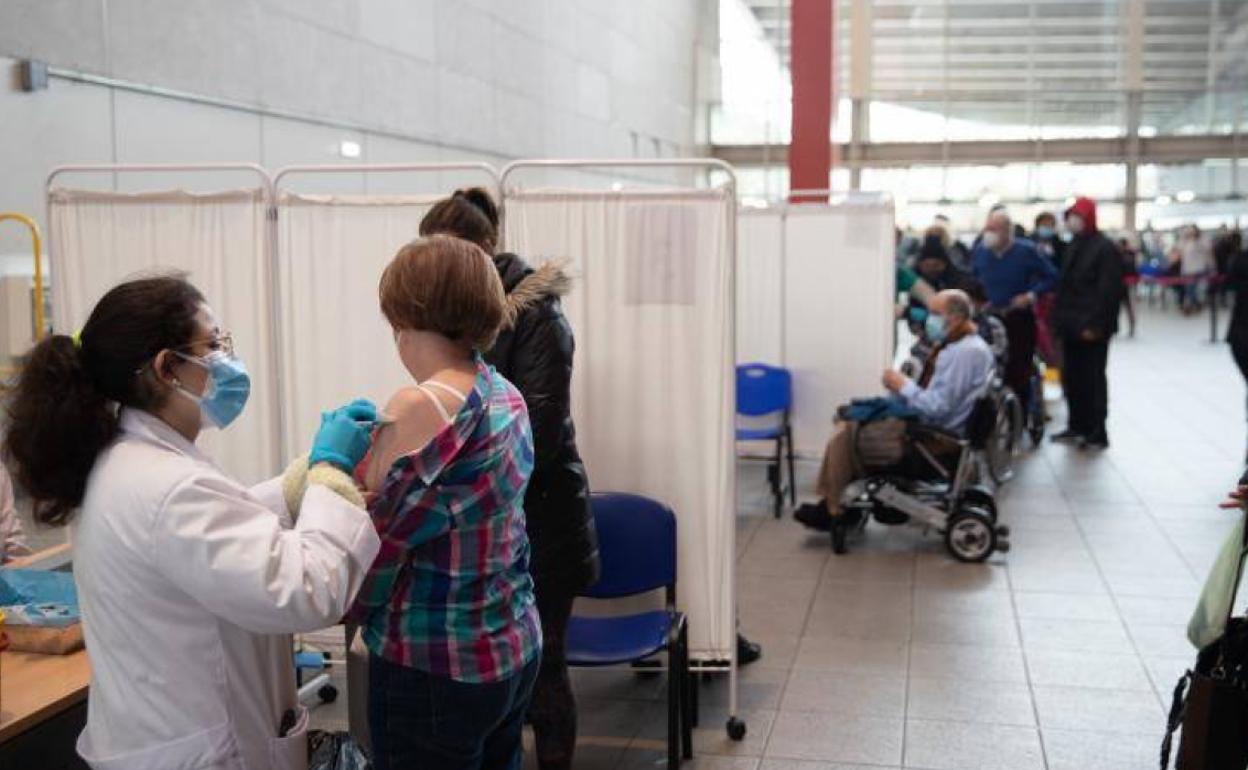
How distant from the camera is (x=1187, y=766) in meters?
2.71

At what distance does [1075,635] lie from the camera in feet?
14.9

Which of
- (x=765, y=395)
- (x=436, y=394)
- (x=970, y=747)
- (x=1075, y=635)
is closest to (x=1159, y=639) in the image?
(x=1075, y=635)

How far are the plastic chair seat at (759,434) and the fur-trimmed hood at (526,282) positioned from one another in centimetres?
353

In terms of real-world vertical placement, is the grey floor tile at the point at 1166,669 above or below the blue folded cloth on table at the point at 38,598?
below

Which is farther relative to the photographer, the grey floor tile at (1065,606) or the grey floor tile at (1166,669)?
the grey floor tile at (1065,606)

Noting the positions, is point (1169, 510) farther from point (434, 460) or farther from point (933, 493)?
point (434, 460)

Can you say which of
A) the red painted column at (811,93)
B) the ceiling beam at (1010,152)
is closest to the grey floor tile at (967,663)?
the red painted column at (811,93)

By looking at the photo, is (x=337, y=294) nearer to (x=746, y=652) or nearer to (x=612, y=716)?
(x=612, y=716)

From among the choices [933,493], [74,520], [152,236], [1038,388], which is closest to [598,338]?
[152,236]

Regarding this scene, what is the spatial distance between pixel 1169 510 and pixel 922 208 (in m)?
12.0

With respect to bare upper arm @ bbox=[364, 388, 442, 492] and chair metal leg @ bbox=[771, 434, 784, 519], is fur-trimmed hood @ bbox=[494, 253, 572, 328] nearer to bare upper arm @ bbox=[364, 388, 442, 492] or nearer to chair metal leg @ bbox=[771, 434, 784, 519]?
bare upper arm @ bbox=[364, 388, 442, 492]

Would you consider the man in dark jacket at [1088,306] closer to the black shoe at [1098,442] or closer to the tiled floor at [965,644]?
the black shoe at [1098,442]

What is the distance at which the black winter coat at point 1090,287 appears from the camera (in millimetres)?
7922

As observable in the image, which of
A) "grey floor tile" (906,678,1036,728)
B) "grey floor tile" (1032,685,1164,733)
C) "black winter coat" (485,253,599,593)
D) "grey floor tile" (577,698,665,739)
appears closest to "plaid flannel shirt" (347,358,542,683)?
"black winter coat" (485,253,599,593)
